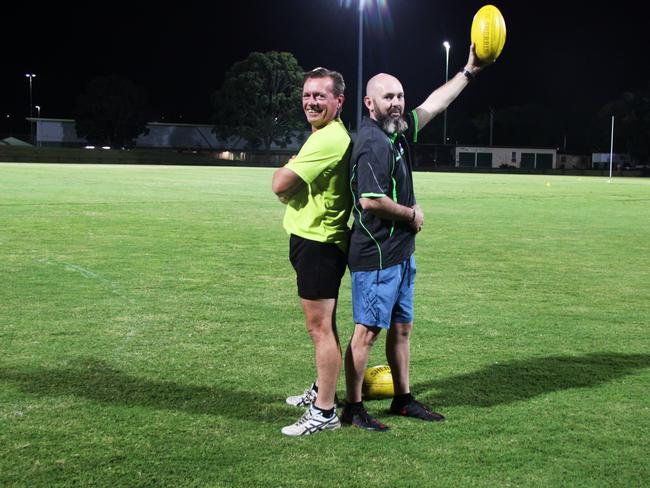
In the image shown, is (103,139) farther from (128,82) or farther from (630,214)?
(630,214)

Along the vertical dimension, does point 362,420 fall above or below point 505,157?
below

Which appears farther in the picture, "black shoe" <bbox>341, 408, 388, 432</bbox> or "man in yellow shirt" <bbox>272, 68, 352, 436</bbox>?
"black shoe" <bbox>341, 408, 388, 432</bbox>

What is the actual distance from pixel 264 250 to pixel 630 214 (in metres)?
11.6

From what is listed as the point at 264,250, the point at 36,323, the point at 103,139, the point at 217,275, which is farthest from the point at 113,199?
the point at 103,139

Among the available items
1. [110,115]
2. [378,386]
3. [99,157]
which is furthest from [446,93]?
[110,115]

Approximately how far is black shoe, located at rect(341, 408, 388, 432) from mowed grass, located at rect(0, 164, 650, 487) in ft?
0.22

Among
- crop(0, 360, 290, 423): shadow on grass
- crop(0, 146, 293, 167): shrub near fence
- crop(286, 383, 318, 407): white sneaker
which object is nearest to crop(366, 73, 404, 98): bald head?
crop(286, 383, 318, 407): white sneaker

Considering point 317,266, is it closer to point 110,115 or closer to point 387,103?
point 387,103

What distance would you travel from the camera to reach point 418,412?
434 centimetres

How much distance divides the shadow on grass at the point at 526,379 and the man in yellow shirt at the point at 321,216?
0.91 metres

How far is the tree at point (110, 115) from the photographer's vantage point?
91.4m

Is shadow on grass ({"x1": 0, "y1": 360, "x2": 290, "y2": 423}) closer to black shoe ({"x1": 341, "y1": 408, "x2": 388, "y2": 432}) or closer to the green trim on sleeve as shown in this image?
black shoe ({"x1": 341, "y1": 408, "x2": 388, "y2": 432})

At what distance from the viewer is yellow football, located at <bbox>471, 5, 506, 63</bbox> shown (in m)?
4.81

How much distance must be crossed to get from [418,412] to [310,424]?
661mm
